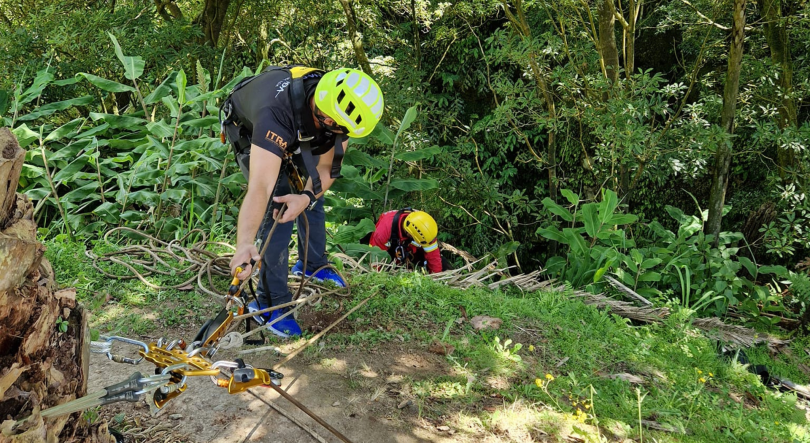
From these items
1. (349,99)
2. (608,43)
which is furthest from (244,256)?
(608,43)

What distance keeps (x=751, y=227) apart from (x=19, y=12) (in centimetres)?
1018

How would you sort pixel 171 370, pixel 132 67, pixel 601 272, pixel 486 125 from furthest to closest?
pixel 486 125 < pixel 601 272 < pixel 132 67 < pixel 171 370

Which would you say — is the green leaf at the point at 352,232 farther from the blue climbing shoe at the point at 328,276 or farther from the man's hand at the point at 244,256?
the man's hand at the point at 244,256

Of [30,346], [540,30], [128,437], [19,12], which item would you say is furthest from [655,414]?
[19,12]

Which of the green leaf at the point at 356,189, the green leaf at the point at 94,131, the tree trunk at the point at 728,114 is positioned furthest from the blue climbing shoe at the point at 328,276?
the tree trunk at the point at 728,114

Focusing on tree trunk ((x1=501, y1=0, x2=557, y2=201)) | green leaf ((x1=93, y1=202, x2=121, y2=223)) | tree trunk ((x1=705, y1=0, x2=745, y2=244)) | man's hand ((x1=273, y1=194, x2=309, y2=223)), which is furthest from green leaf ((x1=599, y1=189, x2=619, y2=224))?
green leaf ((x1=93, y1=202, x2=121, y2=223))

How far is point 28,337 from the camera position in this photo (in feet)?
4.61

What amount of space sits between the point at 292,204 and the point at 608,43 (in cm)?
464

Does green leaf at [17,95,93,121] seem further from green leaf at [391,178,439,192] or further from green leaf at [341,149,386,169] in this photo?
green leaf at [391,178,439,192]

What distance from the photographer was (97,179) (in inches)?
200

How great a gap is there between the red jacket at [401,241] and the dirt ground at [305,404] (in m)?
3.00

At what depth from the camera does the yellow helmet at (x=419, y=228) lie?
5930mm

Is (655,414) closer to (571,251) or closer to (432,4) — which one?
(571,251)

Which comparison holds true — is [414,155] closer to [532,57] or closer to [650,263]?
[532,57]
